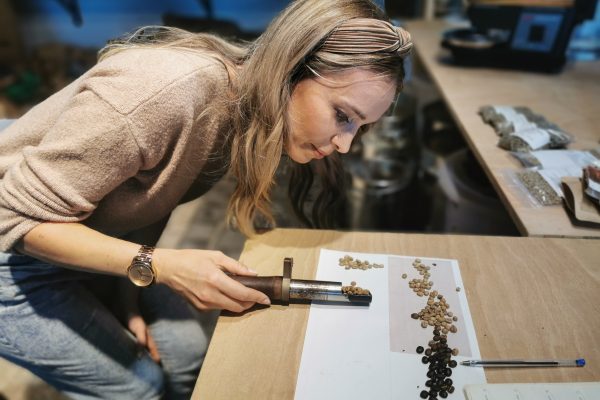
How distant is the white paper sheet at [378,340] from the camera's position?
73 centimetres

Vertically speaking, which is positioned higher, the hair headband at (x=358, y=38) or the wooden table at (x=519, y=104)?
the hair headband at (x=358, y=38)

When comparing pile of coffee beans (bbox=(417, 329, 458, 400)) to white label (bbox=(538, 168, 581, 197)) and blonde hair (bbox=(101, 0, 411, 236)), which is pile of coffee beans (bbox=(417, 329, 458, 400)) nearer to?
blonde hair (bbox=(101, 0, 411, 236))

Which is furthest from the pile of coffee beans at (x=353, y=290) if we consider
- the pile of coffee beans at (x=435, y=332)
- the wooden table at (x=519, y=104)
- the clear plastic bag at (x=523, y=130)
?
the clear plastic bag at (x=523, y=130)

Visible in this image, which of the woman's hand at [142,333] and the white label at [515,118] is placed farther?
the white label at [515,118]

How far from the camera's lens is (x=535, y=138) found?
4.31 ft

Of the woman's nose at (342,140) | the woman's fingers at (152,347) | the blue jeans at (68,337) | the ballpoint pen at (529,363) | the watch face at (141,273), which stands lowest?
the woman's fingers at (152,347)

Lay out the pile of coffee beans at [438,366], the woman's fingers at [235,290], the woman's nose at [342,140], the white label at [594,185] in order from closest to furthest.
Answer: the pile of coffee beans at [438,366] → the woman's fingers at [235,290] → the woman's nose at [342,140] → the white label at [594,185]

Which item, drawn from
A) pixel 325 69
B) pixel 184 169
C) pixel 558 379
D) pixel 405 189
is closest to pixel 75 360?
pixel 184 169

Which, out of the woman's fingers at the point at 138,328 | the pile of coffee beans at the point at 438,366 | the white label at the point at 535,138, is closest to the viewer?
the pile of coffee beans at the point at 438,366

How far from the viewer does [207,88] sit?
0.92 m

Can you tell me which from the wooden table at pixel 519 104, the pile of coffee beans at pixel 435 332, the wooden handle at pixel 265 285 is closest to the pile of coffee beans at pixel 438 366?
the pile of coffee beans at pixel 435 332

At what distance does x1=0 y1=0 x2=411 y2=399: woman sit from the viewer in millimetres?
803

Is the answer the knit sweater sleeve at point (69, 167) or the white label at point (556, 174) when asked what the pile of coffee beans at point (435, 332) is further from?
the knit sweater sleeve at point (69, 167)

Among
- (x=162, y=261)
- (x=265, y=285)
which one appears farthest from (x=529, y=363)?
(x=162, y=261)
